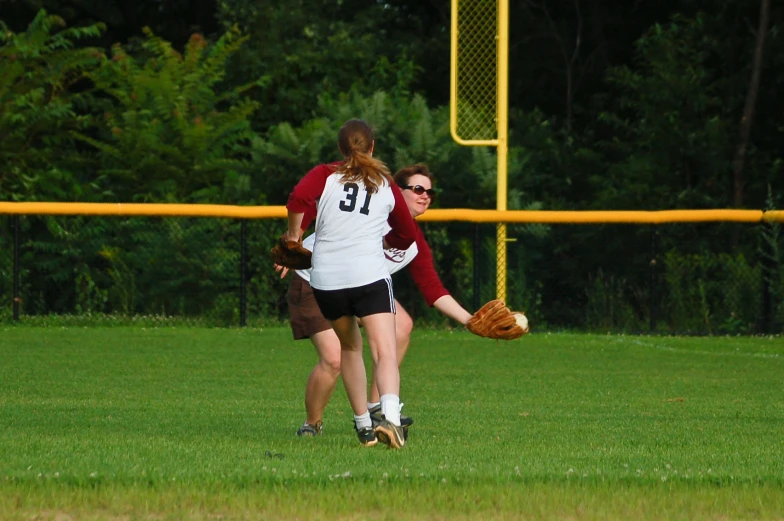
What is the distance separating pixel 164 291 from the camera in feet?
56.9

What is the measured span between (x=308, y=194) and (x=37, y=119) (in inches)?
577

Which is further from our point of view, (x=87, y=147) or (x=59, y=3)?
(x=59, y=3)

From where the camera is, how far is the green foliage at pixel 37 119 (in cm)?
1983

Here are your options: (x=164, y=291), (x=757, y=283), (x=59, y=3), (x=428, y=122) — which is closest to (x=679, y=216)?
(x=757, y=283)

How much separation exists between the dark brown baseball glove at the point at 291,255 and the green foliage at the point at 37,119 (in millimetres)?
13191

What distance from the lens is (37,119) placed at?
2038 centimetres

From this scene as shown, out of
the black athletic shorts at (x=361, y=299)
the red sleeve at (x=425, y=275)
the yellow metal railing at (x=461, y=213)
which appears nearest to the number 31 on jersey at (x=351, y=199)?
the black athletic shorts at (x=361, y=299)

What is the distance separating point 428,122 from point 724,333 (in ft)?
18.2

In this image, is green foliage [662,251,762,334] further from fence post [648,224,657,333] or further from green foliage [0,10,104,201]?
green foliage [0,10,104,201]

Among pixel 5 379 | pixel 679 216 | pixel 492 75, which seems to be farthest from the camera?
pixel 492 75

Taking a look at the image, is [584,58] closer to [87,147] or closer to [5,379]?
[87,147]

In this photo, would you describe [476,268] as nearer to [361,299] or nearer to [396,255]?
[396,255]

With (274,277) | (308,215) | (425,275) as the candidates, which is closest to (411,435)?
(425,275)

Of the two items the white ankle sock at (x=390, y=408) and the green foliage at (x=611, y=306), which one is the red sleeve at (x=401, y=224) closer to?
the white ankle sock at (x=390, y=408)
